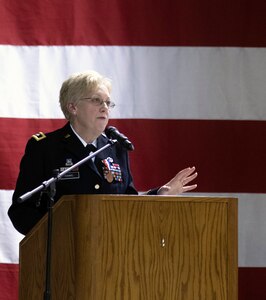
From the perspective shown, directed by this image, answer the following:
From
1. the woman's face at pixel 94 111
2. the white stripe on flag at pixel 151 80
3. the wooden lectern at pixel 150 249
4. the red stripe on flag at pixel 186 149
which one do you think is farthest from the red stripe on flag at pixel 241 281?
the wooden lectern at pixel 150 249

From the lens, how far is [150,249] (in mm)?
2789

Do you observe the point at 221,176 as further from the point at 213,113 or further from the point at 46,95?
the point at 46,95

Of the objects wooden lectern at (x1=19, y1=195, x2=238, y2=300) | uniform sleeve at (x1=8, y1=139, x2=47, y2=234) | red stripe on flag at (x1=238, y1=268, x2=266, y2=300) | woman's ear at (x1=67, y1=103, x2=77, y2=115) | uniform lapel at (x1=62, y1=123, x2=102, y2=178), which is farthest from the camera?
red stripe on flag at (x1=238, y1=268, x2=266, y2=300)

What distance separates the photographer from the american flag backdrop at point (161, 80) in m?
4.47

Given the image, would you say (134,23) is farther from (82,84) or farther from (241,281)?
(241,281)

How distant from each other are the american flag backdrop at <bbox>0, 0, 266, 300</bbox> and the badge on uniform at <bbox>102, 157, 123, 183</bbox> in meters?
0.90

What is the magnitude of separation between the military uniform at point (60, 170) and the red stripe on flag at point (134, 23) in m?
1.07

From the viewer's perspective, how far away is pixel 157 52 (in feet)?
14.8

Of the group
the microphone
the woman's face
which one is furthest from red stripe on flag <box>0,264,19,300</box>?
the microphone

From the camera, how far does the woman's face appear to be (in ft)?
11.6

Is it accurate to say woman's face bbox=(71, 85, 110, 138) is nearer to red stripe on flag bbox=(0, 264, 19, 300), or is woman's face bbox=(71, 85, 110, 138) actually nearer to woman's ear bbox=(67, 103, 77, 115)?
woman's ear bbox=(67, 103, 77, 115)

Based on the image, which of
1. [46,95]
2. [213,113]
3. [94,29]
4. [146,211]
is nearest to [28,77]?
[46,95]

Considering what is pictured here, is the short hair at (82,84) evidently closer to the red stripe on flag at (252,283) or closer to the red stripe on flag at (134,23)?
the red stripe on flag at (134,23)

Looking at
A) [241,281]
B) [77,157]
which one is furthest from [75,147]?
[241,281]
